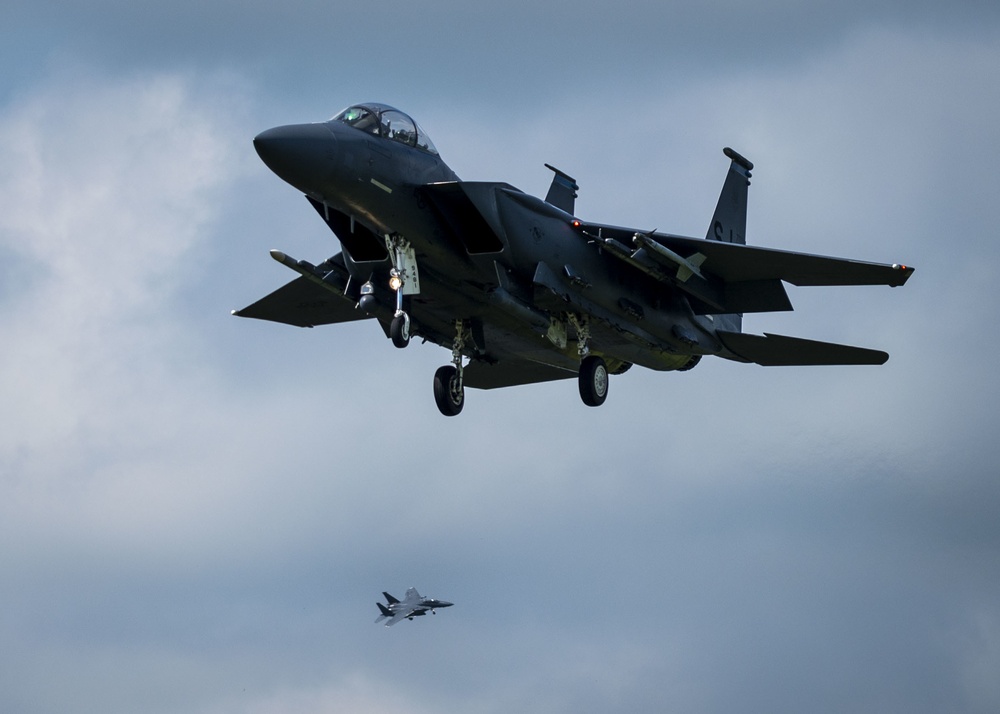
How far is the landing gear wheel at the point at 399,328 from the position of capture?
22328mm

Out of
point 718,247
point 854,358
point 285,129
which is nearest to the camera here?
point 285,129

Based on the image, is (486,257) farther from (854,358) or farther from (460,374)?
(854,358)

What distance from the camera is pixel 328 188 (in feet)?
70.3

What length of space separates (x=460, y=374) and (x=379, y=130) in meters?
5.03

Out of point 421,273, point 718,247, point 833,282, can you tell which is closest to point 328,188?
point 421,273

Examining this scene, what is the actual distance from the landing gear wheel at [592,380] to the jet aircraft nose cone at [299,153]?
639cm

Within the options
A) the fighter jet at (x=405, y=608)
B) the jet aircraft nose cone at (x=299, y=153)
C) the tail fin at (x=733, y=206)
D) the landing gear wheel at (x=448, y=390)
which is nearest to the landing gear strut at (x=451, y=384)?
the landing gear wheel at (x=448, y=390)

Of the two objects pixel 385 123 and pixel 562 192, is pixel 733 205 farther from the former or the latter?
pixel 385 123

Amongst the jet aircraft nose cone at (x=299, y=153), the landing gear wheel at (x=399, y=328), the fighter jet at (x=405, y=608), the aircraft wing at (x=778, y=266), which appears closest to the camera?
the jet aircraft nose cone at (x=299, y=153)

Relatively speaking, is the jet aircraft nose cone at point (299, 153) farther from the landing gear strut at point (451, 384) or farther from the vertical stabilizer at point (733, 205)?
the vertical stabilizer at point (733, 205)

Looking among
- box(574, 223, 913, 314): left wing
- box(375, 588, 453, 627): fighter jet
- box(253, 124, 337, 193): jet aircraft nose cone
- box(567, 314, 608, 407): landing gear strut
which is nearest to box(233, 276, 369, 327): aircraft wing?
box(567, 314, 608, 407): landing gear strut

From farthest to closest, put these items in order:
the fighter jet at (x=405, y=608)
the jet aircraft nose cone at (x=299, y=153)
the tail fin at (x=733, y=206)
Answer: the fighter jet at (x=405, y=608)
the tail fin at (x=733, y=206)
the jet aircraft nose cone at (x=299, y=153)

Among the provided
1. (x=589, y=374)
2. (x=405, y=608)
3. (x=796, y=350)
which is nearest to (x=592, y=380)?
(x=589, y=374)

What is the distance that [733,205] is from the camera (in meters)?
29.2
